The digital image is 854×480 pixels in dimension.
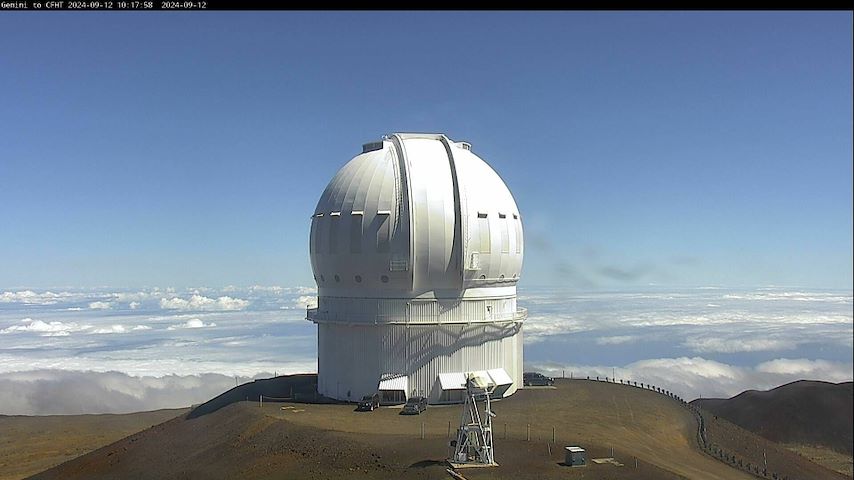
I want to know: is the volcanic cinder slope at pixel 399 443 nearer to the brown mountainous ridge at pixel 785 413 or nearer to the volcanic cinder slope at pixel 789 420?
the volcanic cinder slope at pixel 789 420

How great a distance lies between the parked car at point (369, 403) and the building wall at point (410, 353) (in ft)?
3.40

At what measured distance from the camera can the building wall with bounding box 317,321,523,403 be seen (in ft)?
126

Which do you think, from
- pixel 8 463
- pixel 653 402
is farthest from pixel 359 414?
pixel 8 463

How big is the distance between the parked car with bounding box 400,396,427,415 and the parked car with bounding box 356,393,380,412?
1597 mm

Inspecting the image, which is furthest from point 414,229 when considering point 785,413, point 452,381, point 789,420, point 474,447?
point 785,413

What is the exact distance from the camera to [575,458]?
81.4 ft

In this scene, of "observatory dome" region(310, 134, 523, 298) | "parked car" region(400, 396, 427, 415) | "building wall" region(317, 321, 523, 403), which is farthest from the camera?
"building wall" region(317, 321, 523, 403)

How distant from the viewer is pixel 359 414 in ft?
115

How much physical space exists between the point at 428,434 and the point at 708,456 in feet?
41.6

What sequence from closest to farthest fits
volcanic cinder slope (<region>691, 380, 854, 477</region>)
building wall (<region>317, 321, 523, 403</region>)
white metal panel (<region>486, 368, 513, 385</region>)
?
building wall (<region>317, 321, 523, 403</region>) → white metal panel (<region>486, 368, 513, 385</region>) → volcanic cinder slope (<region>691, 380, 854, 477</region>)

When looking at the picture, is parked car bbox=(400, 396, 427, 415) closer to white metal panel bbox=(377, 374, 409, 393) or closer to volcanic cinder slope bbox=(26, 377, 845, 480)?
volcanic cinder slope bbox=(26, 377, 845, 480)

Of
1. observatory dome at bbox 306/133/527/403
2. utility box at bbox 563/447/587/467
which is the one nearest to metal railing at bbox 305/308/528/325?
observatory dome at bbox 306/133/527/403


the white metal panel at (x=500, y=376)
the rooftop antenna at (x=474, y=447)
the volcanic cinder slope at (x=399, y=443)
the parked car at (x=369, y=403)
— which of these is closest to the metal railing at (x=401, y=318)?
the white metal panel at (x=500, y=376)

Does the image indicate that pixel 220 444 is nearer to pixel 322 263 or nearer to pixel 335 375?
pixel 335 375
